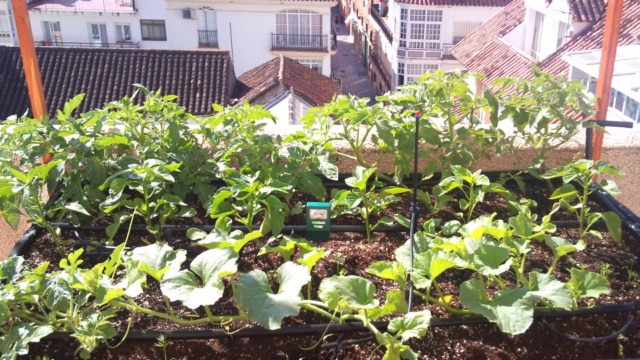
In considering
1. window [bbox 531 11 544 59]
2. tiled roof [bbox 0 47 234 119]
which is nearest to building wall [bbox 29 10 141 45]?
tiled roof [bbox 0 47 234 119]

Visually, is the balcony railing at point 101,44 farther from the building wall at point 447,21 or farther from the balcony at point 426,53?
the balcony at point 426,53

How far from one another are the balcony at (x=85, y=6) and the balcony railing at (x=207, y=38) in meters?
1.40

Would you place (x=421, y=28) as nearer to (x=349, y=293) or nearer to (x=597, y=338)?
(x=597, y=338)

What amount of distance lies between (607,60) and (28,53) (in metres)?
1.55

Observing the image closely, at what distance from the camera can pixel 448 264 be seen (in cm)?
112

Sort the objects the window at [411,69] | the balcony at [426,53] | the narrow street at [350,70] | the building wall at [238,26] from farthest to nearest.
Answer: the narrow street at [350,70]
the window at [411,69]
the balcony at [426,53]
the building wall at [238,26]

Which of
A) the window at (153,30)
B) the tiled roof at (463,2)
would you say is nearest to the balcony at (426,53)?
the tiled roof at (463,2)

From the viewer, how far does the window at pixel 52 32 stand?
13686 millimetres

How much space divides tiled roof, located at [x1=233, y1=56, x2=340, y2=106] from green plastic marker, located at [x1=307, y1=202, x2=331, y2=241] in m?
6.16

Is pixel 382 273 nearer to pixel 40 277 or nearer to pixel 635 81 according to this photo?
pixel 40 277

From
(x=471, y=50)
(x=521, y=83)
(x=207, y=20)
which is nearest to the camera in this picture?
(x=521, y=83)

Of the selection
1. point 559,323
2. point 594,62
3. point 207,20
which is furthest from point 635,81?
point 207,20

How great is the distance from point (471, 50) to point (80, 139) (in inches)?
412

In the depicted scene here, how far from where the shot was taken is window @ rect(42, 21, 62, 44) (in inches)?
539
